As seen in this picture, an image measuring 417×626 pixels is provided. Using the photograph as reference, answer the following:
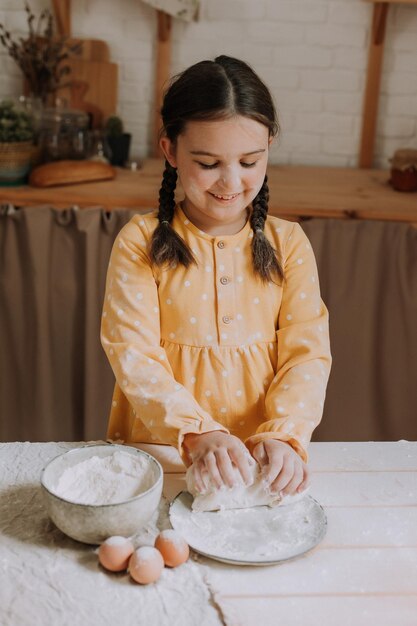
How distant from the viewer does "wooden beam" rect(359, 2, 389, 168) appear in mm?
2725

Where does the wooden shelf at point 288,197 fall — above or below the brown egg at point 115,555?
above

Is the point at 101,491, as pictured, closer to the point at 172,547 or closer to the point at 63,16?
the point at 172,547

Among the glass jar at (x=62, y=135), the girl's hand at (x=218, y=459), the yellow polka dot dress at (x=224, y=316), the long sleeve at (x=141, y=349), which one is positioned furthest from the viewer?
the glass jar at (x=62, y=135)

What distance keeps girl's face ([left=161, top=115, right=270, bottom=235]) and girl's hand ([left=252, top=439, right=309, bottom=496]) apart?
0.40m

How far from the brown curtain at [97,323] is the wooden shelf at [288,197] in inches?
1.3

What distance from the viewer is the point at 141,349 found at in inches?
49.0

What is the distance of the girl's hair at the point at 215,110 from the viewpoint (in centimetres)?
121

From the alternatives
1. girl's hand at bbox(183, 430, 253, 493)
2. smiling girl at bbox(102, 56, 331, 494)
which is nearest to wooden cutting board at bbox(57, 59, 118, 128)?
smiling girl at bbox(102, 56, 331, 494)

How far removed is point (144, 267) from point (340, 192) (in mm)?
1357

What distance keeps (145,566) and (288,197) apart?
1.72m

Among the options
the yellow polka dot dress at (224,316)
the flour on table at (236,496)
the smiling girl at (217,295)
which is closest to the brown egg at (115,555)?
the flour on table at (236,496)

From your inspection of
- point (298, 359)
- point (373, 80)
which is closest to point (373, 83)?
point (373, 80)

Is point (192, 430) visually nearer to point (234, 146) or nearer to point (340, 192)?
point (234, 146)

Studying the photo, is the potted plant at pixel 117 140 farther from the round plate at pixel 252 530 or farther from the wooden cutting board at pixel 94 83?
the round plate at pixel 252 530
